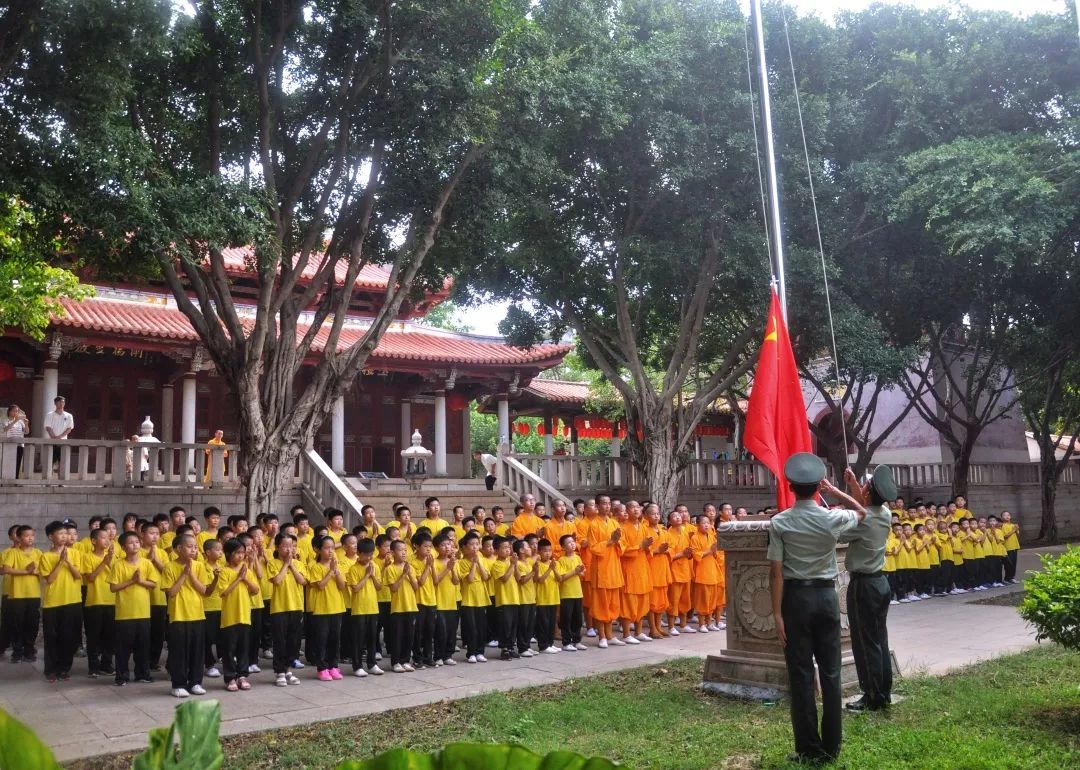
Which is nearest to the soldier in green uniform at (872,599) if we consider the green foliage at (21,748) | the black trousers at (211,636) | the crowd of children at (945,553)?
the black trousers at (211,636)

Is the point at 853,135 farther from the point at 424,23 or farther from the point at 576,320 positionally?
the point at 424,23

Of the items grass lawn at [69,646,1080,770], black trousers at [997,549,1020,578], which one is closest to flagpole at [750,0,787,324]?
grass lawn at [69,646,1080,770]

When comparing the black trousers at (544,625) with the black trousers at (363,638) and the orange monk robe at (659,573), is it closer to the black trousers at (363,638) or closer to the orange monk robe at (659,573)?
the orange monk robe at (659,573)

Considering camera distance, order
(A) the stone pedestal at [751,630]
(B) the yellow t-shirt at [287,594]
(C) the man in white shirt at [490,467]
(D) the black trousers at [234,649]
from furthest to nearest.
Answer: (C) the man in white shirt at [490,467], (B) the yellow t-shirt at [287,594], (D) the black trousers at [234,649], (A) the stone pedestal at [751,630]

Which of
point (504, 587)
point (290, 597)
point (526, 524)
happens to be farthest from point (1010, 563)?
point (290, 597)

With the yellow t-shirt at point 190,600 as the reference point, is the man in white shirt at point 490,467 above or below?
above

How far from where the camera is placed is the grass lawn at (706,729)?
17.1 feet

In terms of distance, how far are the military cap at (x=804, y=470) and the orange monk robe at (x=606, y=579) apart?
18.8ft

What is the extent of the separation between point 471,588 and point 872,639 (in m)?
4.50

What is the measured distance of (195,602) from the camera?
26.3 feet

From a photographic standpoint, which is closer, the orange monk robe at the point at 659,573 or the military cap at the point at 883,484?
the military cap at the point at 883,484

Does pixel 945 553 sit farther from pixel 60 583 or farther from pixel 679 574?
pixel 60 583

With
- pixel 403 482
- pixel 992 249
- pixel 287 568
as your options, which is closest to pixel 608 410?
pixel 403 482

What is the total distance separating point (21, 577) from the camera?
911 centimetres
